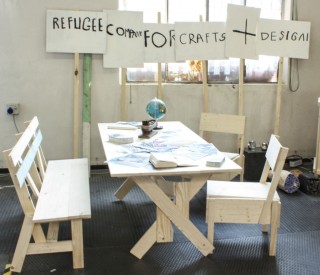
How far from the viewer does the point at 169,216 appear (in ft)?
7.55

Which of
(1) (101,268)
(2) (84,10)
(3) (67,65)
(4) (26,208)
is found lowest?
(1) (101,268)

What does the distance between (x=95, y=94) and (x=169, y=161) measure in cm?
216

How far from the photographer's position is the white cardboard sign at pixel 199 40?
4.05 metres

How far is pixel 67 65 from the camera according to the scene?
3.99m

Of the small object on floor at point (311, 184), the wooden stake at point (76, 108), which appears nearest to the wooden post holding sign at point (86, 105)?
the wooden stake at point (76, 108)

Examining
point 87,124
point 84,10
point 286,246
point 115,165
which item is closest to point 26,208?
point 115,165

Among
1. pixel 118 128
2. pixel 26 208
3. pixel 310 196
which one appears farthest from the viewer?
pixel 310 196

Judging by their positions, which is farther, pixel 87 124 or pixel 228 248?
pixel 87 124

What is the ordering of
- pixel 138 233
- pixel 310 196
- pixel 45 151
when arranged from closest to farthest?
pixel 138 233
pixel 310 196
pixel 45 151

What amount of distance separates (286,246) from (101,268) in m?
1.20

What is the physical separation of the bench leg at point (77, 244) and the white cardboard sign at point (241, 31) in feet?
8.54

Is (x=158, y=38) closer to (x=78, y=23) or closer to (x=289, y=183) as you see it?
(x=78, y=23)

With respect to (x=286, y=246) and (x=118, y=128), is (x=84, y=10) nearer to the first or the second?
(x=118, y=128)

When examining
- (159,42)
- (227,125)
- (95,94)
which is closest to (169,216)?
(227,125)
